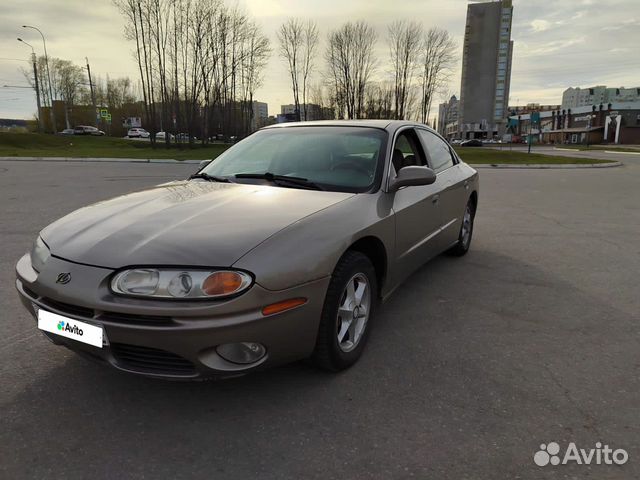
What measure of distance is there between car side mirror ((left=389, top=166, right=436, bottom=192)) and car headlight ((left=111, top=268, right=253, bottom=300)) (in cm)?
151

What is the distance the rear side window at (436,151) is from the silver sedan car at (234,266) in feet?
3.02

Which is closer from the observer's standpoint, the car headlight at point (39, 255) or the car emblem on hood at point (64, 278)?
the car emblem on hood at point (64, 278)

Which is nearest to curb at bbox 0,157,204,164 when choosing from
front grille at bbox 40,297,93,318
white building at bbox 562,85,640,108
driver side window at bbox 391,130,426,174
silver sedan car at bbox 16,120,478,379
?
driver side window at bbox 391,130,426,174

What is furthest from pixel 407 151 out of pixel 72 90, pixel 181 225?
pixel 72 90

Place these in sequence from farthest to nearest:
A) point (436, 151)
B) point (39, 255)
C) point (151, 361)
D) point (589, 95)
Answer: point (589, 95) < point (436, 151) < point (39, 255) < point (151, 361)

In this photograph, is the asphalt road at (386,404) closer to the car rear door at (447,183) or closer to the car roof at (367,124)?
the car rear door at (447,183)

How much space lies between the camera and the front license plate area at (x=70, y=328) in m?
2.12

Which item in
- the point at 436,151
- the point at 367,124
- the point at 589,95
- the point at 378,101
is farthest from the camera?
the point at 589,95

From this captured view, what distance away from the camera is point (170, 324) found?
6.64ft

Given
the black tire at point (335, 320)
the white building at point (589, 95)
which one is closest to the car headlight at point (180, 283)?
the black tire at point (335, 320)

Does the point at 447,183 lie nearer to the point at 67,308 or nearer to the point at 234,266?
the point at 234,266

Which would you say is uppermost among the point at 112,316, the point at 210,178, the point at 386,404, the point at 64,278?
the point at 210,178

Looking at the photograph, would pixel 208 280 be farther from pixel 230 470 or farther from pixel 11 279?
pixel 11 279

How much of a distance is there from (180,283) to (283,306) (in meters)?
0.49
